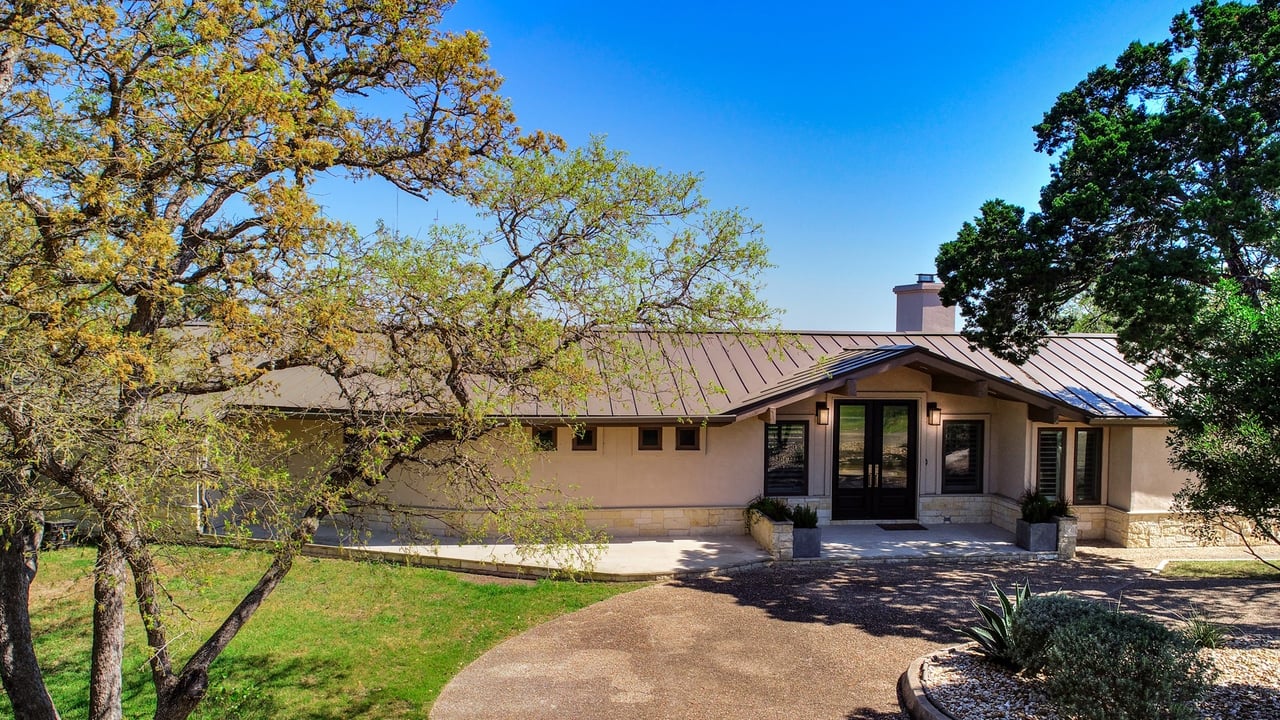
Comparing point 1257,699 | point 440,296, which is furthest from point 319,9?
point 1257,699

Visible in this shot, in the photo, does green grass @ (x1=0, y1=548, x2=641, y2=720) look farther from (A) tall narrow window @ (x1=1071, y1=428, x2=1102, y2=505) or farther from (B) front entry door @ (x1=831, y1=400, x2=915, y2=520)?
(A) tall narrow window @ (x1=1071, y1=428, x2=1102, y2=505)

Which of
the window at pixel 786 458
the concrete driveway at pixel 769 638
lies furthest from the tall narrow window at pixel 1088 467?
the window at pixel 786 458

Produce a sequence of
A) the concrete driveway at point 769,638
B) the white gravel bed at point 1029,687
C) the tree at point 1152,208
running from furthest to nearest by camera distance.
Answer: the tree at point 1152,208 < the concrete driveway at point 769,638 < the white gravel bed at point 1029,687

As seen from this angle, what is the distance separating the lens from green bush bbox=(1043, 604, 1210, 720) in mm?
5234

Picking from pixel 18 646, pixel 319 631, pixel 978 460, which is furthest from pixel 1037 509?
pixel 18 646

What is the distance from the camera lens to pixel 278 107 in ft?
17.9

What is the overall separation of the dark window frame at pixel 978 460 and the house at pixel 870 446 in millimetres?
27

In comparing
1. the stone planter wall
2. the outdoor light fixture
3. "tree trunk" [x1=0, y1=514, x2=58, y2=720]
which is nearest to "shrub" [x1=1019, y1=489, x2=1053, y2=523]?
the outdoor light fixture

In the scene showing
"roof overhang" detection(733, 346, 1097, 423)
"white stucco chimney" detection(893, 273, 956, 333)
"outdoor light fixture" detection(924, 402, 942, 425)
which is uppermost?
"white stucco chimney" detection(893, 273, 956, 333)

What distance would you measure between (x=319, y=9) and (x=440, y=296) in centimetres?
335

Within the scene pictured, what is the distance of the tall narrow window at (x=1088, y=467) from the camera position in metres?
13.5

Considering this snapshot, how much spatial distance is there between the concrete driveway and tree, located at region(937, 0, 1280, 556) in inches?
115

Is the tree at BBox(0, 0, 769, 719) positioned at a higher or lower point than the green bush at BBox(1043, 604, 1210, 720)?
higher

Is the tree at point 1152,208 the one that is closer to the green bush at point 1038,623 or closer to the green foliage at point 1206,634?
the green foliage at point 1206,634
